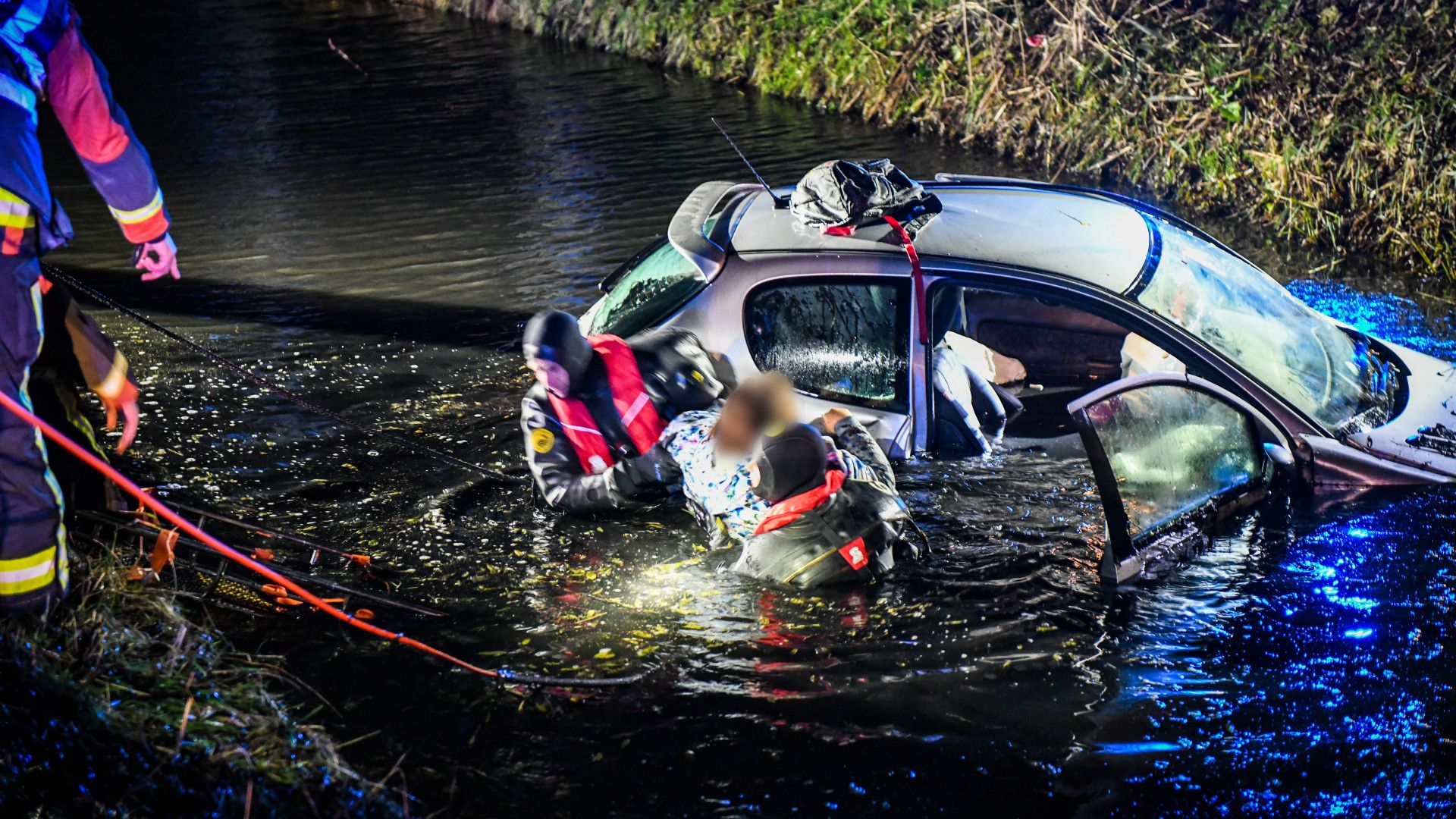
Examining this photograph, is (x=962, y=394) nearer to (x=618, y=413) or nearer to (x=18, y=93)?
(x=618, y=413)

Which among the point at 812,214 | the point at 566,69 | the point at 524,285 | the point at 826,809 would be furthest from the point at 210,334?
the point at 566,69

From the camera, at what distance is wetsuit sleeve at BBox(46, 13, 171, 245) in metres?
4.14

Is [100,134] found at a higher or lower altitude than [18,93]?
lower

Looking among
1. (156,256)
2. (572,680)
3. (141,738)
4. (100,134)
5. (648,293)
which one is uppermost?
(100,134)

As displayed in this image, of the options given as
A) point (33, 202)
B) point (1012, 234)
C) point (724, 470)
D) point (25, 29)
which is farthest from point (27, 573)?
point (1012, 234)

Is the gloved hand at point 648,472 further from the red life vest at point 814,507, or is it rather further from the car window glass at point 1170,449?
the car window glass at point 1170,449

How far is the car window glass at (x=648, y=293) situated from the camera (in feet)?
19.6

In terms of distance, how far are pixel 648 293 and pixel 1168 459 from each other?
2655mm

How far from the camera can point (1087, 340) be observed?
618 cm

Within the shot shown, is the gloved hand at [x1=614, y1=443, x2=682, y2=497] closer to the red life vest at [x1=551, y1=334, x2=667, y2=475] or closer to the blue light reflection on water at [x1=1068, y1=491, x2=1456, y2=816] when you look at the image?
the red life vest at [x1=551, y1=334, x2=667, y2=475]

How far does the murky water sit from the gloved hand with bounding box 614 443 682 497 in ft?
1.14

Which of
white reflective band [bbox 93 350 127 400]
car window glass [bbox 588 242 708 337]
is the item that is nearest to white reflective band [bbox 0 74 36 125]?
white reflective band [bbox 93 350 127 400]

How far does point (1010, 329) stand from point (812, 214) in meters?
1.26

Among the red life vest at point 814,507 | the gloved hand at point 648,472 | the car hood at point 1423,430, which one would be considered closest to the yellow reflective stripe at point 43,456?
the gloved hand at point 648,472
